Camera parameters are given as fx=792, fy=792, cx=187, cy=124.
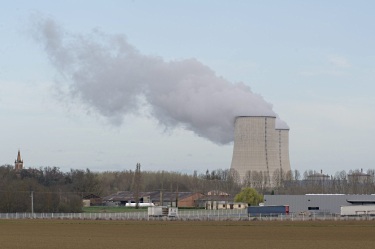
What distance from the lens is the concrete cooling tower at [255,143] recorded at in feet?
298

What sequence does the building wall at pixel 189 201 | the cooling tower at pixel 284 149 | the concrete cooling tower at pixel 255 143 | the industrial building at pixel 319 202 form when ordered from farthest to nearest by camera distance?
the building wall at pixel 189 201 → the cooling tower at pixel 284 149 → the concrete cooling tower at pixel 255 143 → the industrial building at pixel 319 202

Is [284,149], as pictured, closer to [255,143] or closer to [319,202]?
[319,202]

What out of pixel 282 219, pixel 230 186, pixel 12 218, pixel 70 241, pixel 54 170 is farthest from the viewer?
pixel 54 170

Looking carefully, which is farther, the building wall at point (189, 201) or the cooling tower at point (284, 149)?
the building wall at point (189, 201)

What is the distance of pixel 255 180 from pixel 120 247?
92.5m

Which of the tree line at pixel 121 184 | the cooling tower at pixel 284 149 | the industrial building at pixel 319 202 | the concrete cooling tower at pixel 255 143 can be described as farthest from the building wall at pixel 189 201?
the industrial building at pixel 319 202

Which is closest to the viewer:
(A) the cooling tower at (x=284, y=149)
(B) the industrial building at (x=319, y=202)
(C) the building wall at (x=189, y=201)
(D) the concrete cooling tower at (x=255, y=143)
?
(B) the industrial building at (x=319, y=202)

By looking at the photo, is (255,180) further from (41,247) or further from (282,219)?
(41,247)

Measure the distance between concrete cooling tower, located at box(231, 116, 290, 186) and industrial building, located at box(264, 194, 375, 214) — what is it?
4485mm

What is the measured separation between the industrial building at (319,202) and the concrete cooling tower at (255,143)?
448 cm

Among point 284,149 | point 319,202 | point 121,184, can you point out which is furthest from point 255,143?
point 121,184

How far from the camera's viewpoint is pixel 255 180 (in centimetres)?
12438

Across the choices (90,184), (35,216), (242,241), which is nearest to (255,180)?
(90,184)

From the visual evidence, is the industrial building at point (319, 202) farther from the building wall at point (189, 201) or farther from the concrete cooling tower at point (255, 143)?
the building wall at point (189, 201)
